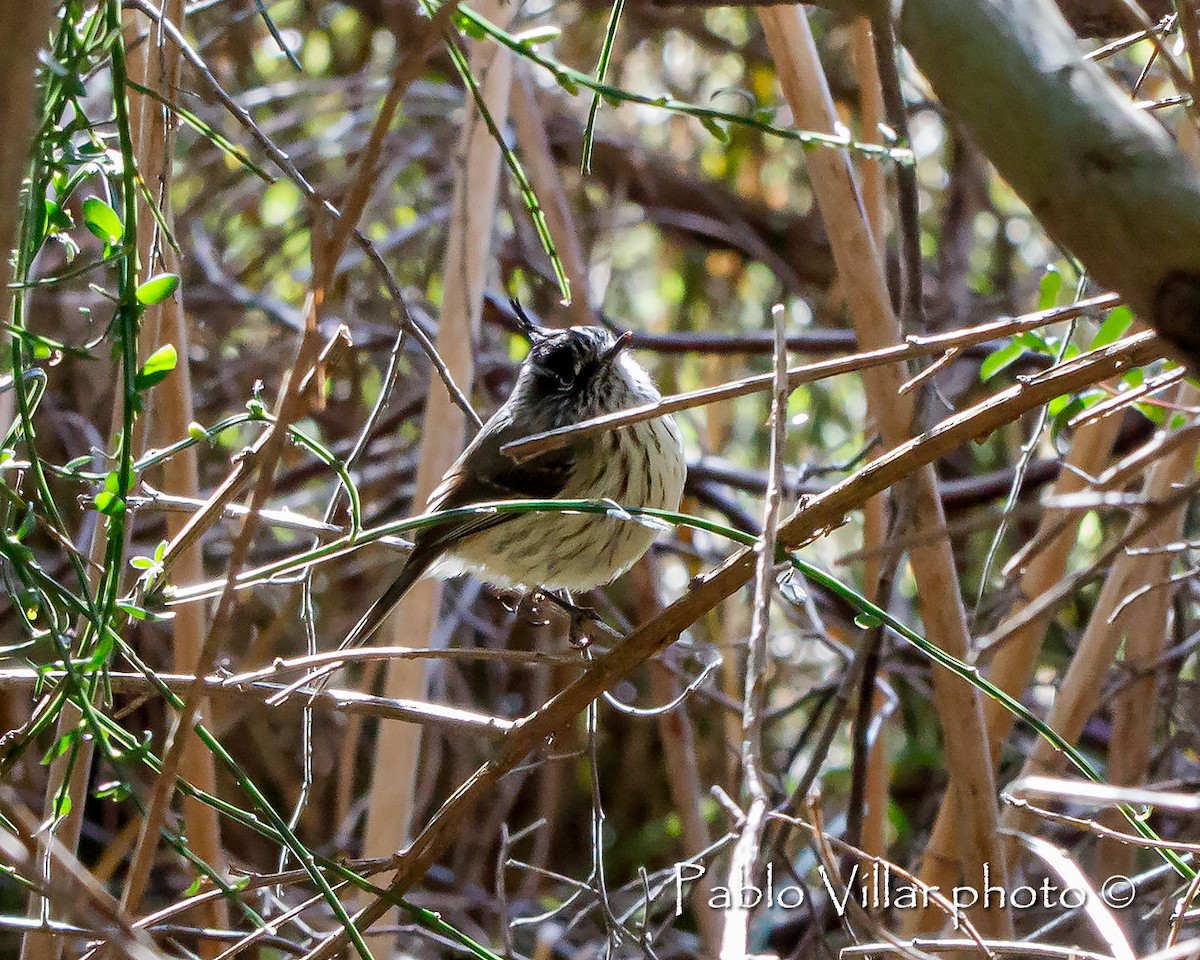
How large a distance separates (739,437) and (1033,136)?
2.75 metres

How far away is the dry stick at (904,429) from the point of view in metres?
1.56

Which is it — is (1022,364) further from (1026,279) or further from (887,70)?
(887,70)

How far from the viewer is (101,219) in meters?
0.98

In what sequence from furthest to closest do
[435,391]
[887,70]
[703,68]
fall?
[703,68], [435,391], [887,70]

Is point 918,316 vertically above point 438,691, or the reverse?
point 918,316

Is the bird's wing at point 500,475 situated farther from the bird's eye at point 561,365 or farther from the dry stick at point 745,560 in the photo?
the dry stick at point 745,560

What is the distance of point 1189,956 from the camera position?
98cm

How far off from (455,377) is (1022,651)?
3.10 ft

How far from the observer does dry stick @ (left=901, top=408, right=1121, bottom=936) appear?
1.83 metres

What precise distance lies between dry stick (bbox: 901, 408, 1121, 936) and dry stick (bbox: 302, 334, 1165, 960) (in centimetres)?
71

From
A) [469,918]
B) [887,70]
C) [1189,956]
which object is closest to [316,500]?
[469,918]

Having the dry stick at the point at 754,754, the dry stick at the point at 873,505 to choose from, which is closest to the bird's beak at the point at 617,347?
the dry stick at the point at 873,505

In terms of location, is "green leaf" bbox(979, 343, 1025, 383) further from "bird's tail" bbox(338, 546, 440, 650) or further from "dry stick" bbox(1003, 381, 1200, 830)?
"bird's tail" bbox(338, 546, 440, 650)

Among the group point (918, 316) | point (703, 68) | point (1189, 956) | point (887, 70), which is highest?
point (703, 68)
